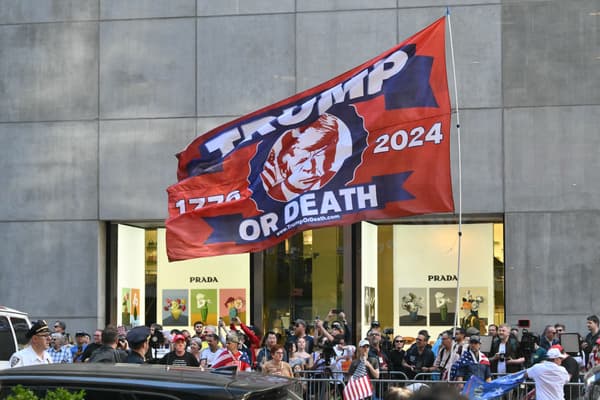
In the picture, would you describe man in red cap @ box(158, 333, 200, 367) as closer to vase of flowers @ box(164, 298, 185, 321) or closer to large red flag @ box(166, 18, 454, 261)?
large red flag @ box(166, 18, 454, 261)

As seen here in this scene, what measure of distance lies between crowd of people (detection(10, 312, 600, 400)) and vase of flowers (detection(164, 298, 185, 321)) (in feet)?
14.5

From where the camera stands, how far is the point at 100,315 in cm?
2616

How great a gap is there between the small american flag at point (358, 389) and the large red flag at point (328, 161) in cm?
292

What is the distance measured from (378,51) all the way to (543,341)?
8480mm

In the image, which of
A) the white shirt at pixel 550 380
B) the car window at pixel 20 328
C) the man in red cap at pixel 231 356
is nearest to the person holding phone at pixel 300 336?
the man in red cap at pixel 231 356

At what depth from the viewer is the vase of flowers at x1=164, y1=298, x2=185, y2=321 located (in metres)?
26.9

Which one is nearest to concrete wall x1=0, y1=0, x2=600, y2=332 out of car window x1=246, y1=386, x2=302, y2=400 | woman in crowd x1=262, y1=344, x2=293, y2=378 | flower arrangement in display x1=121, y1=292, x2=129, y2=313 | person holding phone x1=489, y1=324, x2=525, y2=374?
flower arrangement in display x1=121, y1=292, x2=129, y2=313

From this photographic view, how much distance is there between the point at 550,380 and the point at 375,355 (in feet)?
13.2

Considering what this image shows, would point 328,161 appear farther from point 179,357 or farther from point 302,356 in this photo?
point 302,356

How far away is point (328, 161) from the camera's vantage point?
14.5 metres

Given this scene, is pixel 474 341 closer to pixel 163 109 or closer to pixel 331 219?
pixel 331 219

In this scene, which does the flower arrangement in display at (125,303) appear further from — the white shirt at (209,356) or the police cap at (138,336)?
the police cap at (138,336)

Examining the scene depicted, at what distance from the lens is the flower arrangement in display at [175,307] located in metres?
26.9

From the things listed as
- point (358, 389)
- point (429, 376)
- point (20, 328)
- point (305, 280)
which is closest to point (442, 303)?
point (305, 280)
